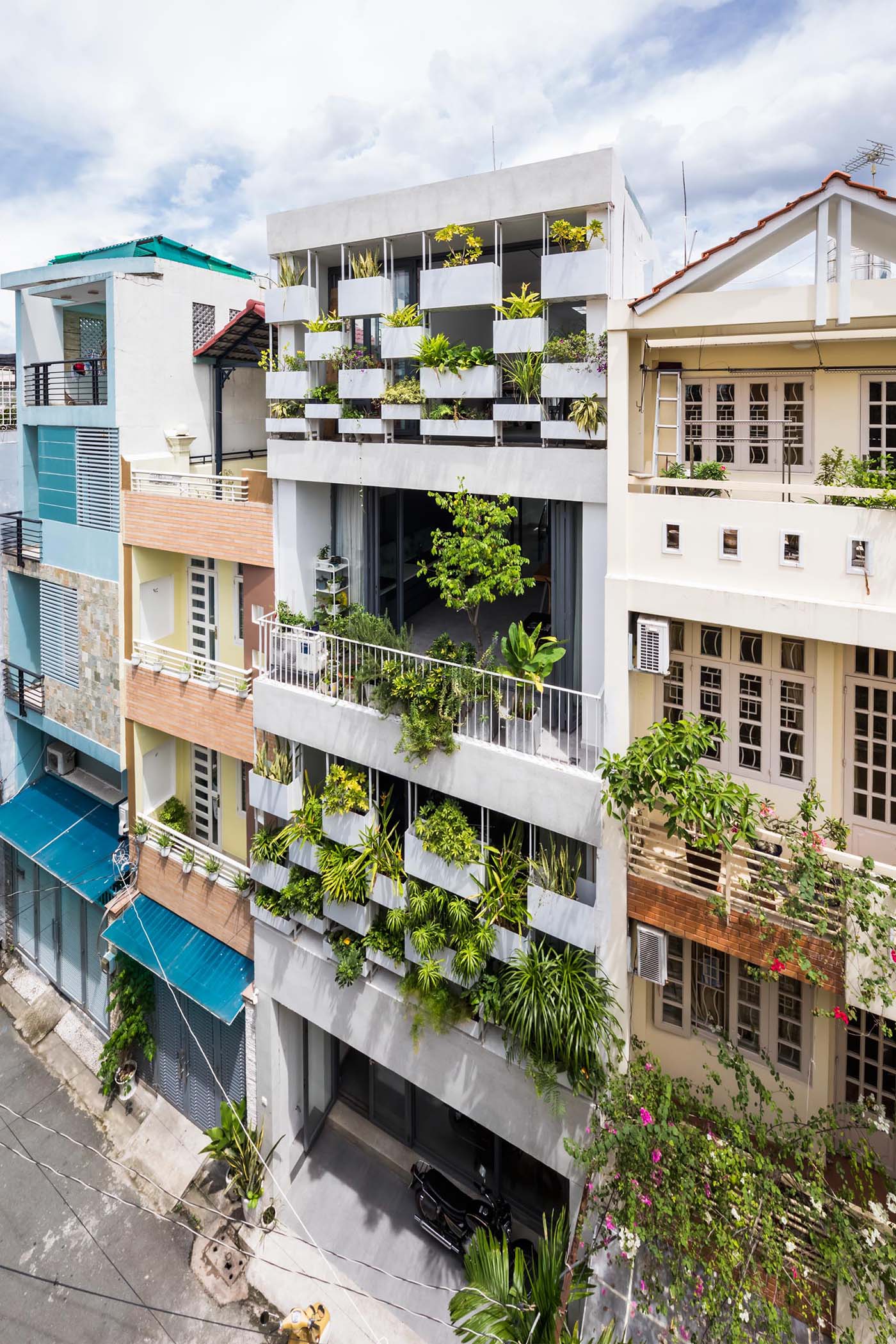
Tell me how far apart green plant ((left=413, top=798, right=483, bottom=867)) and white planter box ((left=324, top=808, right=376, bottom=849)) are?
3.55 feet

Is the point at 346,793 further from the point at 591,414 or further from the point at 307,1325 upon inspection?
the point at 307,1325

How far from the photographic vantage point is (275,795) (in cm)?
1311

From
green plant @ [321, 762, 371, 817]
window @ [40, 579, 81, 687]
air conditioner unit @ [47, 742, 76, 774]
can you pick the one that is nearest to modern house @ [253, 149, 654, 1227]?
green plant @ [321, 762, 371, 817]

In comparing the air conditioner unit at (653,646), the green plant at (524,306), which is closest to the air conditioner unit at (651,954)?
the air conditioner unit at (653,646)

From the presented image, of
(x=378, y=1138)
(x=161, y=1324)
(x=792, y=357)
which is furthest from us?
(x=378, y=1138)

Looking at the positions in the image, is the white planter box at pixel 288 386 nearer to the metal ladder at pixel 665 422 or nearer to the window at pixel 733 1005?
the metal ladder at pixel 665 422

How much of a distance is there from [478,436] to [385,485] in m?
1.71

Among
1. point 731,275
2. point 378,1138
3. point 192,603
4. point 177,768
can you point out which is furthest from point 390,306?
point 378,1138

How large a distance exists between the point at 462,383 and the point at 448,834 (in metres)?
6.71

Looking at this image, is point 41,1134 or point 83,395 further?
point 83,395

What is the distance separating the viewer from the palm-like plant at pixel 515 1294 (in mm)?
9266

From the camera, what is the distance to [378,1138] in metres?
15.5

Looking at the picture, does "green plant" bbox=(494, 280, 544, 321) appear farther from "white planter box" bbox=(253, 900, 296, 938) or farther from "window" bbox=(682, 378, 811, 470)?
"white planter box" bbox=(253, 900, 296, 938)

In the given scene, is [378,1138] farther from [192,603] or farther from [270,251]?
[270,251]
